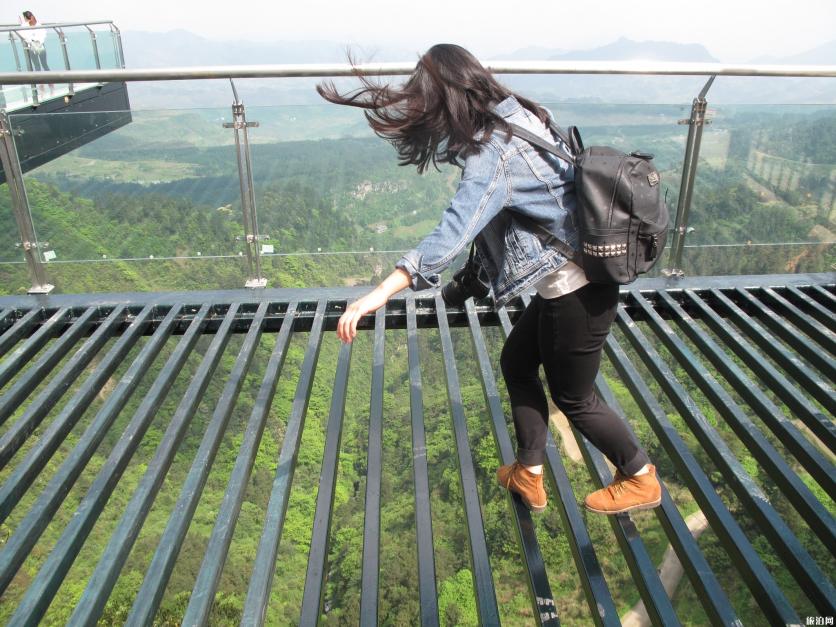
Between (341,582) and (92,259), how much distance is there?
800 inches

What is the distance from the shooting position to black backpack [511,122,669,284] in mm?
1608

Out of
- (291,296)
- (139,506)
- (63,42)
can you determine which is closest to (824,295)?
(291,296)

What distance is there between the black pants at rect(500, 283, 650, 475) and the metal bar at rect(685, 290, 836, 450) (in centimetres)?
76

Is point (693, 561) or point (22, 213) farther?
point (22, 213)

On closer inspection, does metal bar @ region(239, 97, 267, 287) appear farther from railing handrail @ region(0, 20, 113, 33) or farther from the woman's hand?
railing handrail @ region(0, 20, 113, 33)

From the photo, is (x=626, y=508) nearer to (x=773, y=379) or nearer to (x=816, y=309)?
(x=773, y=379)

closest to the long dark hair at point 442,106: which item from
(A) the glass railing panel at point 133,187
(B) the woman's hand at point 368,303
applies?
(B) the woman's hand at point 368,303

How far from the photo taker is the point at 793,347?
9.05 feet

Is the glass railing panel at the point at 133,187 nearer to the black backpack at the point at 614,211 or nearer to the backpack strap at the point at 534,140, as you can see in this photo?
the backpack strap at the point at 534,140

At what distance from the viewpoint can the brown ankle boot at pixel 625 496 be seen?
1.88m

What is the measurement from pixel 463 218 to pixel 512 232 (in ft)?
0.73

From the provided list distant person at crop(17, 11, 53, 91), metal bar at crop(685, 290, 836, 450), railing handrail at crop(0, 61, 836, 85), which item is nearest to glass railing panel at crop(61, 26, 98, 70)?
distant person at crop(17, 11, 53, 91)

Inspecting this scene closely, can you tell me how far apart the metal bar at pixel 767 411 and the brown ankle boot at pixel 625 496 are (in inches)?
20.5

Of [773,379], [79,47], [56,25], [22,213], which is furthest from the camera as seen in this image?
[79,47]
